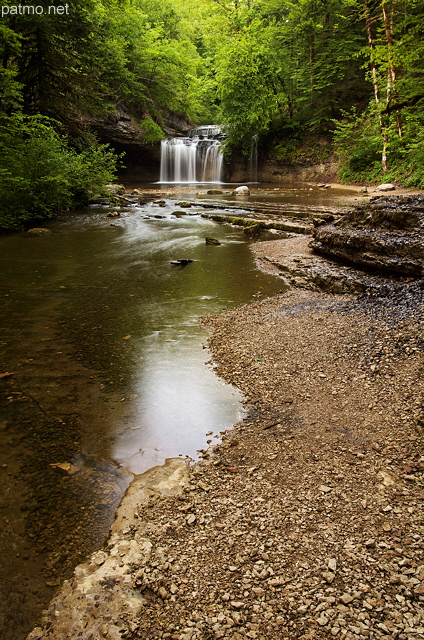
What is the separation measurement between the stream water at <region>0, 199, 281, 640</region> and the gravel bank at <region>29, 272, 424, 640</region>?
211 millimetres

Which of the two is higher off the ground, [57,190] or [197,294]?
[57,190]

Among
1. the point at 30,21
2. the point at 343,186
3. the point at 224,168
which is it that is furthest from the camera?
the point at 224,168

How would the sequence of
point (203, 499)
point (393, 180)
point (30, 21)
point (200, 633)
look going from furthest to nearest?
point (393, 180)
point (30, 21)
point (203, 499)
point (200, 633)

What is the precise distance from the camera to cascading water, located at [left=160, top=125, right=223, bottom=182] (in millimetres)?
30984

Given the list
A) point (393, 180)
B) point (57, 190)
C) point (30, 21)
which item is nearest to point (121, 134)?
point (30, 21)

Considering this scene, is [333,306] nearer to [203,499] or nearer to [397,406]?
[397,406]

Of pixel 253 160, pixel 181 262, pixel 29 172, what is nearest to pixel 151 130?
pixel 253 160

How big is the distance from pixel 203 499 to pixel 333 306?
3.67 metres

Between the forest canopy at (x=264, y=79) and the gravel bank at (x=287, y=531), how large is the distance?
1599 centimetres

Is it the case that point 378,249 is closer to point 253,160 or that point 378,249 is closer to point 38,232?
point 38,232

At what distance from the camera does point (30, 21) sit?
12133 millimetres

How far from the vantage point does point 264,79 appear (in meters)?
27.4

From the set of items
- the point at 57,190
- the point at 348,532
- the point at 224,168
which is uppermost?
the point at 224,168

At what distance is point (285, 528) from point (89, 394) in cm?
215
